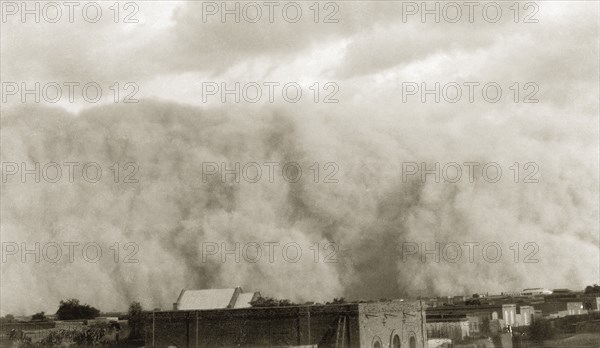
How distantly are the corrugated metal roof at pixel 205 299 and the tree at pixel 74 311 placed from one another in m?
27.5

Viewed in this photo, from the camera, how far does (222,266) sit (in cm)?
7494

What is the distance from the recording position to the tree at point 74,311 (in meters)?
67.7

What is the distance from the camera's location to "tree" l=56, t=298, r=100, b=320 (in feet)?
222

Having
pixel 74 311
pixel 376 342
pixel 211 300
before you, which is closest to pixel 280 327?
pixel 376 342

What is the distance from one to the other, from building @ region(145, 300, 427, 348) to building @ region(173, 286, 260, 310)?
27.0 feet

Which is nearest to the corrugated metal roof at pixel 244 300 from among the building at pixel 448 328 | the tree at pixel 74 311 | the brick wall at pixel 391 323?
the brick wall at pixel 391 323

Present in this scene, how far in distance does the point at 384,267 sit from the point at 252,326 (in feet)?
170

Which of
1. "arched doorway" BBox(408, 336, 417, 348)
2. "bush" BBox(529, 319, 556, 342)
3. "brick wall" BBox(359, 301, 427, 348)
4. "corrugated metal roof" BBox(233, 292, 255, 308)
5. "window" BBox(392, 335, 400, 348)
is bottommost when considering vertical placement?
"bush" BBox(529, 319, 556, 342)

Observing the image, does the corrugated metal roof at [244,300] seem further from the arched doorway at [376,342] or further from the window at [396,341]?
the arched doorway at [376,342]

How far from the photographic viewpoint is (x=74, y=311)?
6825 cm

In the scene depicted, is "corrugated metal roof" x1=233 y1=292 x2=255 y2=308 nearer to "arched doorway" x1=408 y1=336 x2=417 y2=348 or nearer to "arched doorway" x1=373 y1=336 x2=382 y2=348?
"arched doorway" x1=408 y1=336 x2=417 y2=348

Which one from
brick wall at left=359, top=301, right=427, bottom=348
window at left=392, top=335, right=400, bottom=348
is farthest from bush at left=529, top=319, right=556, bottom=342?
window at left=392, top=335, right=400, bottom=348

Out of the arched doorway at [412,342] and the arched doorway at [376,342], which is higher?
the arched doorway at [376,342]

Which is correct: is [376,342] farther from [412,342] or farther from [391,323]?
[412,342]
